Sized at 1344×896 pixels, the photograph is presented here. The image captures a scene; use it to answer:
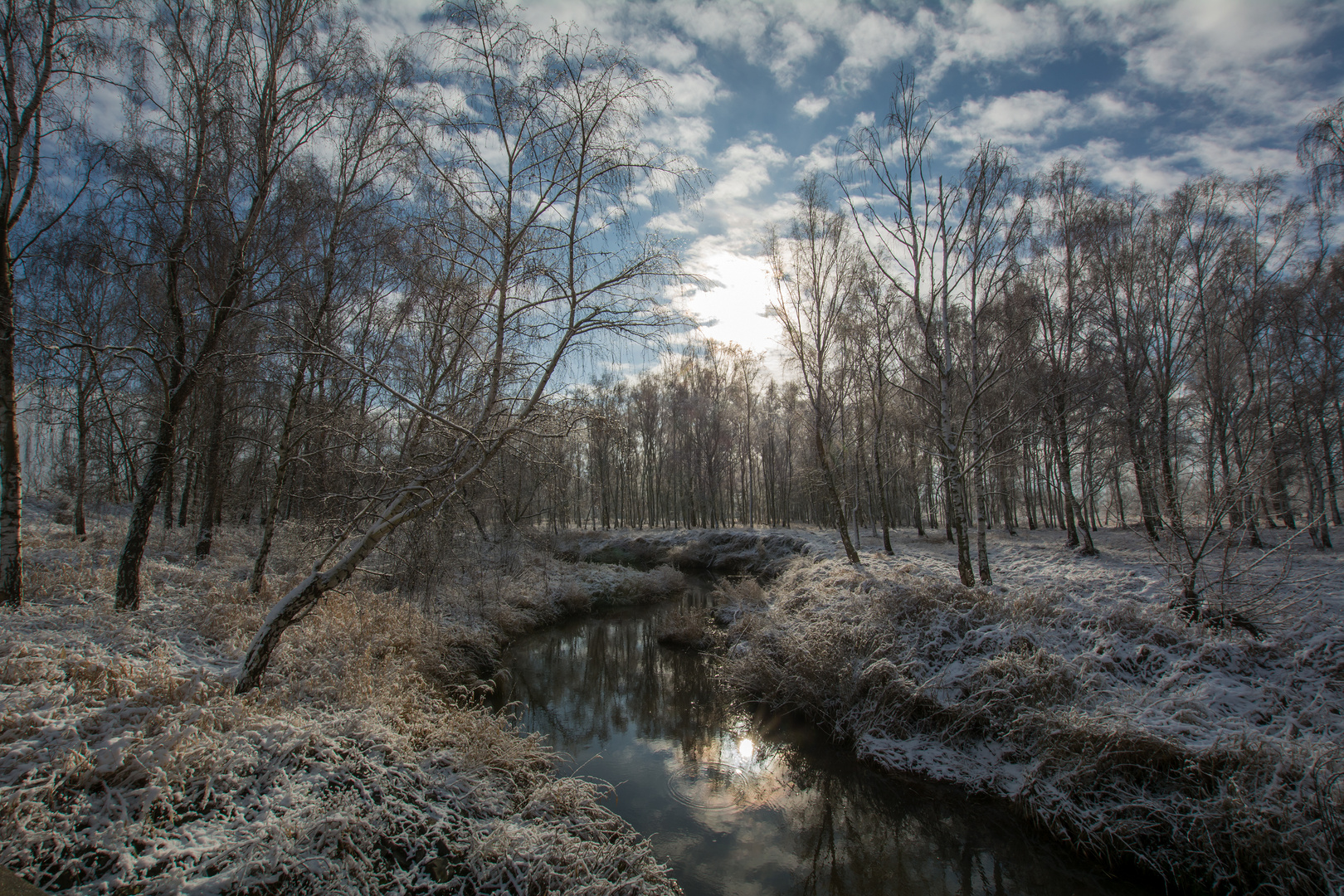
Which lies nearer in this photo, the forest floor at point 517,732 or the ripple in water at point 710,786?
the forest floor at point 517,732

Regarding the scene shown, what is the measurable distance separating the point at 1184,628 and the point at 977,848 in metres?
4.46

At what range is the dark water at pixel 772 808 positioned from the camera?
5160 mm

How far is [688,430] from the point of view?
34.4 meters

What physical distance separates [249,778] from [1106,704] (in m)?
8.56

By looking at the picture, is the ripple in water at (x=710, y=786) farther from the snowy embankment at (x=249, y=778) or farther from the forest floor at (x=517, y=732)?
the snowy embankment at (x=249, y=778)

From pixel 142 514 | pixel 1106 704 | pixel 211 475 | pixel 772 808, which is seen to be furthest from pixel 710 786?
pixel 211 475

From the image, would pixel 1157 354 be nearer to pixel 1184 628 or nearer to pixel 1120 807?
pixel 1184 628

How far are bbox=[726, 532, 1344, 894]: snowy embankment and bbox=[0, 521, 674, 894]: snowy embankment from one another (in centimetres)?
439

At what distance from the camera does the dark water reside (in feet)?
16.9

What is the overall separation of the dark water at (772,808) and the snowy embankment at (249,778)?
1166mm

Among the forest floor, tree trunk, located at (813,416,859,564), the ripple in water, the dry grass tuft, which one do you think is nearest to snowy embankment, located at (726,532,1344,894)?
the forest floor

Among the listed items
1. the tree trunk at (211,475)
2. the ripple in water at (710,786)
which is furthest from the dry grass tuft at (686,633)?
the tree trunk at (211,475)

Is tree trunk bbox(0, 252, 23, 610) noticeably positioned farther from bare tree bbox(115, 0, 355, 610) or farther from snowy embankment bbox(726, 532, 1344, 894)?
snowy embankment bbox(726, 532, 1344, 894)

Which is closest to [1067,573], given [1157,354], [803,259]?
[1157,354]
